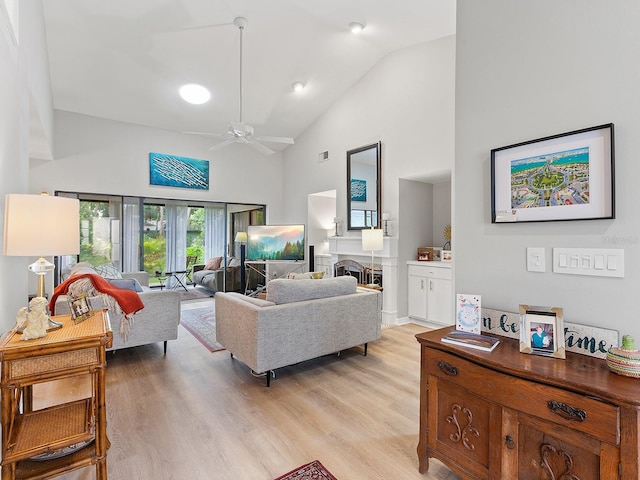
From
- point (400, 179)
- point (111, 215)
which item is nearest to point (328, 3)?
point (400, 179)

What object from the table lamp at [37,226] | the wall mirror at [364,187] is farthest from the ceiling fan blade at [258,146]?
the table lamp at [37,226]

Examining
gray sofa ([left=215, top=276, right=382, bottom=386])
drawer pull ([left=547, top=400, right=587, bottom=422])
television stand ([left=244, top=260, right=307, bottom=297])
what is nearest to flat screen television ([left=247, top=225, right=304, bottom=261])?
television stand ([left=244, top=260, right=307, bottom=297])

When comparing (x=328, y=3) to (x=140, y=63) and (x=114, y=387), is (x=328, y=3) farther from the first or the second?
→ (x=114, y=387)

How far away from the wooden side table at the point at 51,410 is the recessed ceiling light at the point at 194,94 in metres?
4.67

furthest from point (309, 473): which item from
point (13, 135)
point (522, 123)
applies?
point (13, 135)

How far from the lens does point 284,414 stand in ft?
7.95

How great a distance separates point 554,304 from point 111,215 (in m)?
6.59

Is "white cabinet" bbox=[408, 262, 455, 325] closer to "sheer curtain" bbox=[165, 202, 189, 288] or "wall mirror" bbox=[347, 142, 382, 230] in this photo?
"wall mirror" bbox=[347, 142, 382, 230]

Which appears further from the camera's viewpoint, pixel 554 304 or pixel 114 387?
pixel 114 387

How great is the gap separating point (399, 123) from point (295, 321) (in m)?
3.53

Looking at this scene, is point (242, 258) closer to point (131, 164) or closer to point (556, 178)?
point (131, 164)

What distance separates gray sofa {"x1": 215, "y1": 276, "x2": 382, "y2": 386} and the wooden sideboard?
140 cm

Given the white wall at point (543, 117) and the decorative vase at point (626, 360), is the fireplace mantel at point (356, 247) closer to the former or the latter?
the white wall at point (543, 117)

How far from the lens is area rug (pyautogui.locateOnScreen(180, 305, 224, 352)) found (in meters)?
3.99
